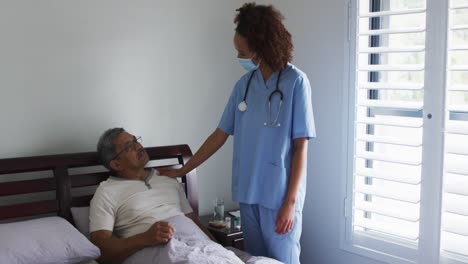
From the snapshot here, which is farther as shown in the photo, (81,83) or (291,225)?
(81,83)

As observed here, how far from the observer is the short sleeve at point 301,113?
2359mm

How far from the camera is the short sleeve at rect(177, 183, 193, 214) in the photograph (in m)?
2.66

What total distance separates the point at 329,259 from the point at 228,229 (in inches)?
26.3

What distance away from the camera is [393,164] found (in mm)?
2855

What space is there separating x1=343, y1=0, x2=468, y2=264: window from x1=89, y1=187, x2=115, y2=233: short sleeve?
1283 mm

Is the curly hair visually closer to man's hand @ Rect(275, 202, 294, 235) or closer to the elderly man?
man's hand @ Rect(275, 202, 294, 235)

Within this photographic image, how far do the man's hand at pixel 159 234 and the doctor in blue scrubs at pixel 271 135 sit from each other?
1.37 feet

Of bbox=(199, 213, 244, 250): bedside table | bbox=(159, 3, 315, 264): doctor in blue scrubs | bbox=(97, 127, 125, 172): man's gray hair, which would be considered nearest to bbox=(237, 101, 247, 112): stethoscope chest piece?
bbox=(159, 3, 315, 264): doctor in blue scrubs

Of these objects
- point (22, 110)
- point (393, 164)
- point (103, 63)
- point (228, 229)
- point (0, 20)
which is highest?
point (0, 20)

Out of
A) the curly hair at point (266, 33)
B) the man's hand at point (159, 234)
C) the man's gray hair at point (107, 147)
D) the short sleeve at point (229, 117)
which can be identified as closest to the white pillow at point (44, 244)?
the man's hand at point (159, 234)

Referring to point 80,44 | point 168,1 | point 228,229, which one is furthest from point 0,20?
point 228,229

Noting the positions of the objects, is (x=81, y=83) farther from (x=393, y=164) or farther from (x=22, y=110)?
(x=393, y=164)

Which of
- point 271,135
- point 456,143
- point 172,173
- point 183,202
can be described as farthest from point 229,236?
point 456,143

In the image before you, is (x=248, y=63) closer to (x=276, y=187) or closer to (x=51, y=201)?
(x=276, y=187)
